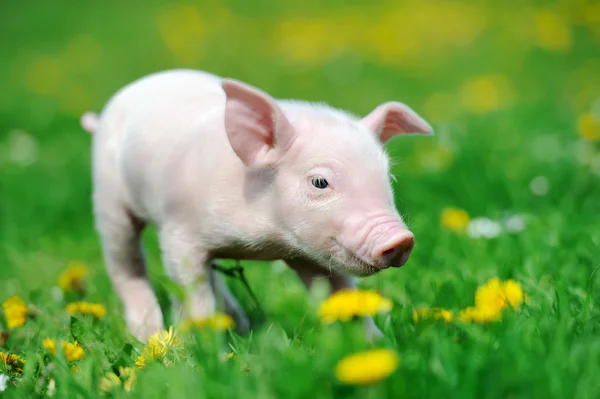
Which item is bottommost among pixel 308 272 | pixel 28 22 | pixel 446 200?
pixel 28 22

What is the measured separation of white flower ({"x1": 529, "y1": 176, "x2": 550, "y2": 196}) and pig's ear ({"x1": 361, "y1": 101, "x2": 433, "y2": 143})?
5.70ft

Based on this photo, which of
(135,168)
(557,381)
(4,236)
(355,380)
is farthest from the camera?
(4,236)

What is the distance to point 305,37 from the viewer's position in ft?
35.8

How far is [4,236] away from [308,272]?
9.05 feet

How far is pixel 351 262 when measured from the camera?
259cm

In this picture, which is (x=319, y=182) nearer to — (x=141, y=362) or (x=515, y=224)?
(x=141, y=362)

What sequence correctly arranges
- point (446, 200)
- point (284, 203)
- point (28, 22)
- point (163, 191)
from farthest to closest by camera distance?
point (28, 22), point (446, 200), point (163, 191), point (284, 203)

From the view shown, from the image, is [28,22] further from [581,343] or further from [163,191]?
[581,343]

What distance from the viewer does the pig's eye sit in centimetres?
266

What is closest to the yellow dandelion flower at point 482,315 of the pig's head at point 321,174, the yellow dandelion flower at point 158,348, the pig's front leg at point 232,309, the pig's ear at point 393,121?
the pig's head at point 321,174

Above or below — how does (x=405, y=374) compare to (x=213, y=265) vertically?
above

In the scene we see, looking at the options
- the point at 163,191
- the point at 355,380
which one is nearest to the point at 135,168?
the point at 163,191

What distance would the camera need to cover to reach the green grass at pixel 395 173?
209cm

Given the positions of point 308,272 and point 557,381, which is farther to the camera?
point 308,272
